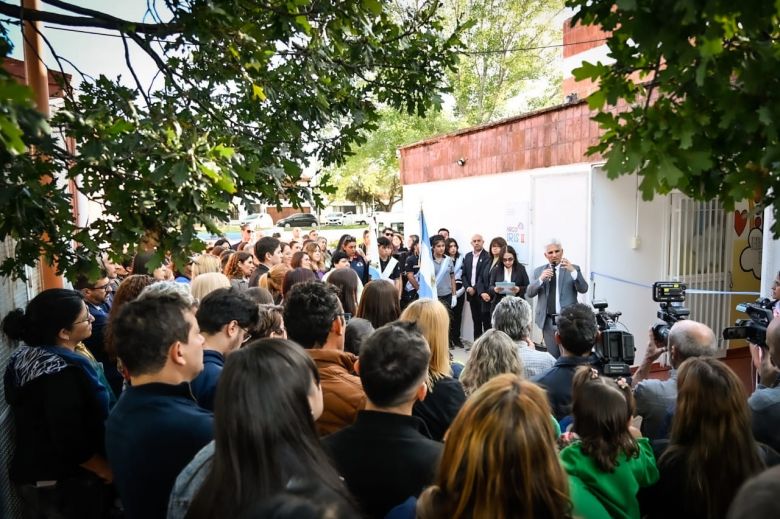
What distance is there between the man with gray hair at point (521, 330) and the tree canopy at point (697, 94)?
6.76 feet

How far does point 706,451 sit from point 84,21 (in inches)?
162

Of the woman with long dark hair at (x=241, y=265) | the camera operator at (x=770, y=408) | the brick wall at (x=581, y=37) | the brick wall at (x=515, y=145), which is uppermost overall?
the brick wall at (x=581, y=37)

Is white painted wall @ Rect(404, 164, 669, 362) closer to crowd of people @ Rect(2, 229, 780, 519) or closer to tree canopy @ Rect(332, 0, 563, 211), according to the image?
crowd of people @ Rect(2, 229, 780, 519)

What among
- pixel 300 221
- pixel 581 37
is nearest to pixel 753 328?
pixel 581 37

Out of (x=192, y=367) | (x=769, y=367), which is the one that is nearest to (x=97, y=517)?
(x=192, y=367)

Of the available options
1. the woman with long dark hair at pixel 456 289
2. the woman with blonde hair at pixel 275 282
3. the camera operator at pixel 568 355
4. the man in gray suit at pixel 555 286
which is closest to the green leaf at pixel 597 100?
the camera operator at pixel 568 355

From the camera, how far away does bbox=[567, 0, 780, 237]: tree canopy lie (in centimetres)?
160

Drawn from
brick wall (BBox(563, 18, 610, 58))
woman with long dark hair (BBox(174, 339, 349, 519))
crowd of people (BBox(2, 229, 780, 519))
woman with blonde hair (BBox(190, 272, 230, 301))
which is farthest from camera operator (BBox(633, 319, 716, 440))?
brick wall (BBox(563, 18, 610, 58))

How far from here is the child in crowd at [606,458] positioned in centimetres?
220

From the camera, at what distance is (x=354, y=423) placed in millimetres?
2168

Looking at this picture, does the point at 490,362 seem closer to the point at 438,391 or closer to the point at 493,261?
the point at 438,391

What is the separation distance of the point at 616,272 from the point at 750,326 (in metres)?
3.99

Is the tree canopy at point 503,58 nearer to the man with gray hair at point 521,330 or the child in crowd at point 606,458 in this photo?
the man with gray hair at point 521,330

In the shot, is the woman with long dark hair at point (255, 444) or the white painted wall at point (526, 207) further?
the white painted wall at point (526, 207)
